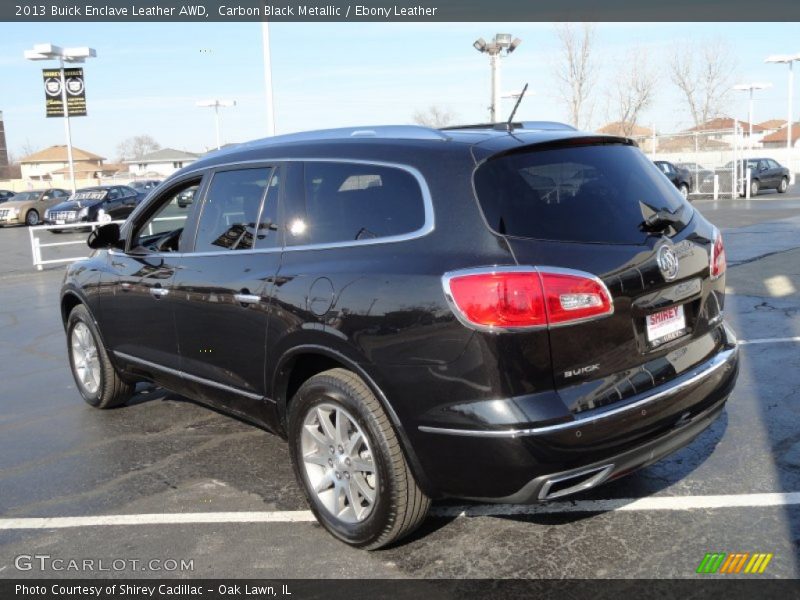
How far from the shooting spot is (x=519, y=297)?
291 cm

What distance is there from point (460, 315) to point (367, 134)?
1.32 meters

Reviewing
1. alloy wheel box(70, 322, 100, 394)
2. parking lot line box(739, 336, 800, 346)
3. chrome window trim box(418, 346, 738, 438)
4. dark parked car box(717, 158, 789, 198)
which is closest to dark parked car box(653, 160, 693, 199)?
dark parked car box(717, 158, 789, 198)

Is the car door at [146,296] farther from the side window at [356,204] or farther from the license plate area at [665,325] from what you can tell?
the license plate area at [665,325]

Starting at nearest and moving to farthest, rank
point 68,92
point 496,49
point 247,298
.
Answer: point 247,298
point 496,49
point 68,92

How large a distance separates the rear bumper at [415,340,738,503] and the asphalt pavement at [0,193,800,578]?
463 millimetres

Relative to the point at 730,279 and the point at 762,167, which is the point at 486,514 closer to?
the point at 730,279

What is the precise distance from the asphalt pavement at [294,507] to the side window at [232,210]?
1382mm

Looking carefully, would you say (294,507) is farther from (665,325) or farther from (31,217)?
(31,217)

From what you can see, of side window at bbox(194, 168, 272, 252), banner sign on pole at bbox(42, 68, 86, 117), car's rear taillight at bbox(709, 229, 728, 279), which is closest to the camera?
car's rear taillight at bbox(709, 229, 728, 279)

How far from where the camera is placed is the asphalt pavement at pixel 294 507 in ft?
11.1

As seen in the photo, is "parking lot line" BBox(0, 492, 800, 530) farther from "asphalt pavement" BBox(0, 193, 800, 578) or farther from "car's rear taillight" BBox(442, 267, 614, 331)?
"car's rear taillight" BBox(442, 267, 614, 331)

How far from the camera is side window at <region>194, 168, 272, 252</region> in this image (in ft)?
13.7

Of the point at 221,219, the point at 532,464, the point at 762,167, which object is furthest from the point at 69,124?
the point at 532,464

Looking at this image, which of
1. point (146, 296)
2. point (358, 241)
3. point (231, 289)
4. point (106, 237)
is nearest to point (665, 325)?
point (358, 241)
